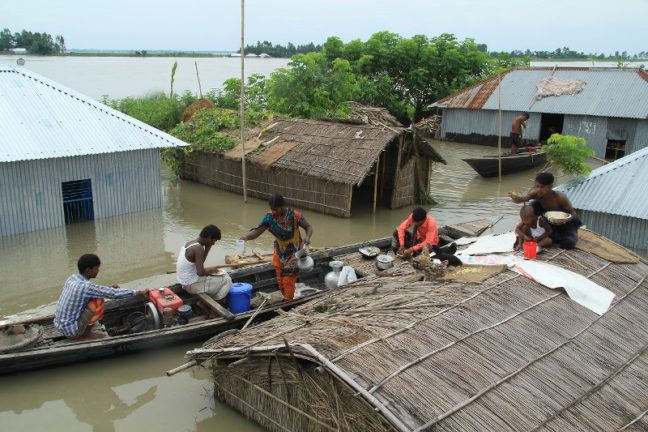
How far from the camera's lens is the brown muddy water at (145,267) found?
20.4ft

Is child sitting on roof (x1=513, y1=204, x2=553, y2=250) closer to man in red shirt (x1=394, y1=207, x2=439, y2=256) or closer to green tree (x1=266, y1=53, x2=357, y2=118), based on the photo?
man in red shirt (x1=394, y1=207, x2=439, y2=256)

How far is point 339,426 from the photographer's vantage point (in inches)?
183

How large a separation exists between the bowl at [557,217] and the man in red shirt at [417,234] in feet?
5.62

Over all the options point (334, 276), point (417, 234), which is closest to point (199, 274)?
point (334, 276)

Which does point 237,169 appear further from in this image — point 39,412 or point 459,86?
point 459,86

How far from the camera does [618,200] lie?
1100cm

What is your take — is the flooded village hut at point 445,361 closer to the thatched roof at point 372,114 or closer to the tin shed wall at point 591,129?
the tin shed wall at point 591,129

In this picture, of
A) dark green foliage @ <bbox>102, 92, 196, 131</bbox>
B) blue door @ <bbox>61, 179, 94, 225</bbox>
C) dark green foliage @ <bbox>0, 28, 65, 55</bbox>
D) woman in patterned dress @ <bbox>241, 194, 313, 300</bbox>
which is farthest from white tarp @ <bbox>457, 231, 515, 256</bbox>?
dark green foliage @ <bbox>0, 28, 65, 55</bbox>

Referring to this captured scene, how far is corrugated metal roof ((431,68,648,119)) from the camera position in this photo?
21.1 m

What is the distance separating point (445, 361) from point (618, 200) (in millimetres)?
7868

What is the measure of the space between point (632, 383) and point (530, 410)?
1498mm

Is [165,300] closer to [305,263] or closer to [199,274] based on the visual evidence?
[199,274]

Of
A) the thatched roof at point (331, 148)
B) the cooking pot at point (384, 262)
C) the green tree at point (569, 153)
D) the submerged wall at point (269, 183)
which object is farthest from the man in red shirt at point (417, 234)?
the green tree at point (569, 153)

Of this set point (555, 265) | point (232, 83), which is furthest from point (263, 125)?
point (555, 265)
